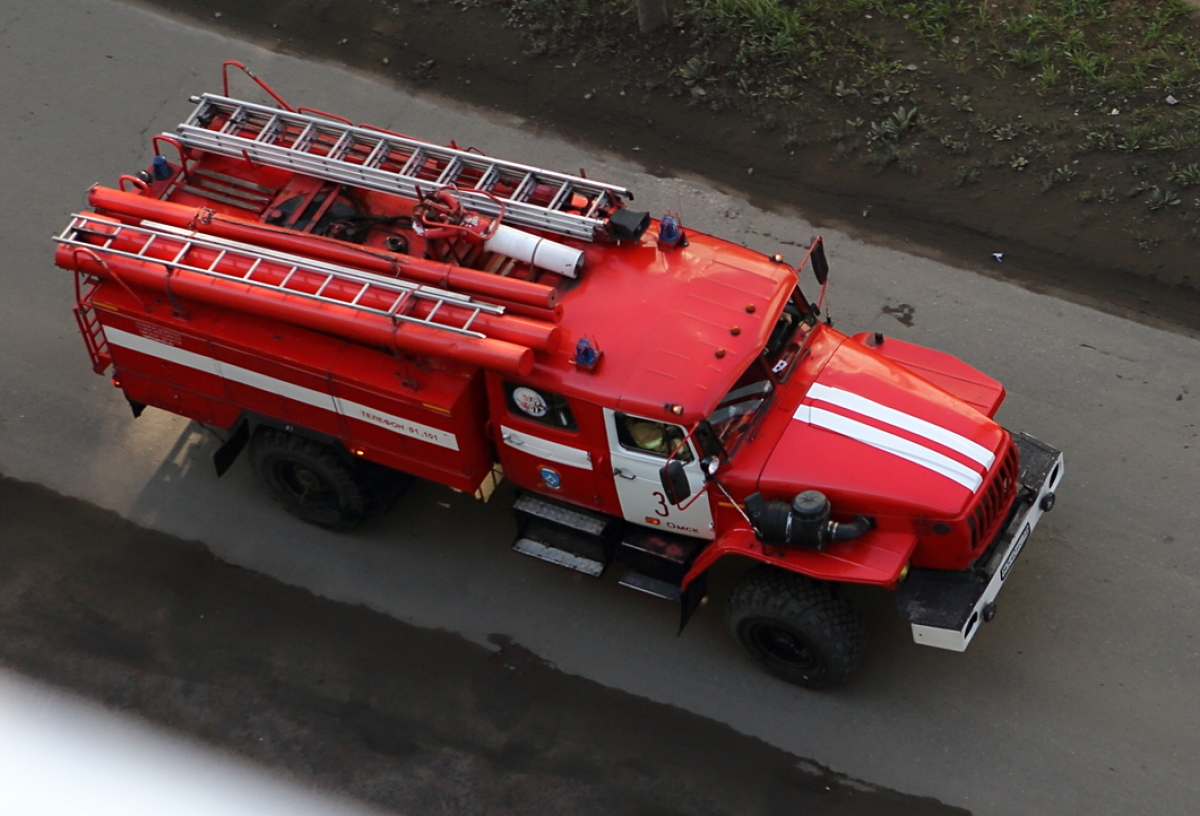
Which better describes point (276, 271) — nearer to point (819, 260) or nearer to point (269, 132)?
point (269, 132)

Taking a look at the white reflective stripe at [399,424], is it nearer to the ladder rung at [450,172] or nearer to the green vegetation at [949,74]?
the ladder rung at [450,172]

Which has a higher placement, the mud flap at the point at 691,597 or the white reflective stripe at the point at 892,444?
the white reflective stripe at the point at 892,444

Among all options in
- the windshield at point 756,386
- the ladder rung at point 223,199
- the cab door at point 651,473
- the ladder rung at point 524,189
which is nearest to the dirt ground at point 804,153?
the windshield at point 756,386

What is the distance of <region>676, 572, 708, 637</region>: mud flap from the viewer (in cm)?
909

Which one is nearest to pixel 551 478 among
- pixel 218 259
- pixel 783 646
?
pixel 783 646

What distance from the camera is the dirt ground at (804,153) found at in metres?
11.9

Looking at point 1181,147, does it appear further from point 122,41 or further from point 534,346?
point 122,41

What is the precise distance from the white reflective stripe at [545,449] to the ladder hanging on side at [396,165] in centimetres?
154

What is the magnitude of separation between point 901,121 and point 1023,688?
21.0 ft

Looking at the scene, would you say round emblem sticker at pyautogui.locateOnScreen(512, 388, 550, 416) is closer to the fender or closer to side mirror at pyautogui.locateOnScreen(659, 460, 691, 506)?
side mirror at pyautogui.locateOnScreen(659, 460, 691, 506)

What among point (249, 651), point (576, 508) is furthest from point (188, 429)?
point (576, 508)

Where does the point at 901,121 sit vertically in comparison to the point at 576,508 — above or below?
above

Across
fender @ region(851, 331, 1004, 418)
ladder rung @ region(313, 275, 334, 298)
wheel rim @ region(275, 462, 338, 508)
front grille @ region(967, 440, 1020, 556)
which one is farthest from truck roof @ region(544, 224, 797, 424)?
wheel rim @ region(275, 462, 338, 508)

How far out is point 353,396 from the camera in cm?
916
